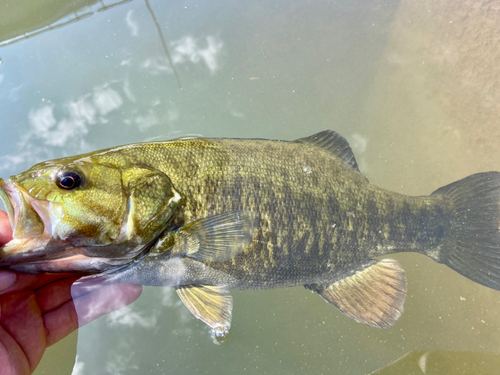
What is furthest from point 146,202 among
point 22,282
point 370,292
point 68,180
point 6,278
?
point 370,292

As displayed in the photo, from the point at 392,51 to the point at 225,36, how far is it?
5.60ft

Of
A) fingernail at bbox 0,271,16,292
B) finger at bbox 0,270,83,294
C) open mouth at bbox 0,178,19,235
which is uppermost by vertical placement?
open mouth at bbox 0,178,19,235

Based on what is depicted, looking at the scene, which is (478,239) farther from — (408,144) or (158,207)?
(158,207)

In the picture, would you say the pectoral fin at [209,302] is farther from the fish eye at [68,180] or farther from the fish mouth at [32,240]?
the fish eye at [68,180]

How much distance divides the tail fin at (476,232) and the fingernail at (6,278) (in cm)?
229

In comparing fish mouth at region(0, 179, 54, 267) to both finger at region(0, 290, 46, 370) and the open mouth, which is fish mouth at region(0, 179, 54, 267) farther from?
finger at region(0, 290, 46, 370)

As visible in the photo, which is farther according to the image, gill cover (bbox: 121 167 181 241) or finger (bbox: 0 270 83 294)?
finger (bbox: 0 270 83 294)

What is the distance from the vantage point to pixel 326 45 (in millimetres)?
2969

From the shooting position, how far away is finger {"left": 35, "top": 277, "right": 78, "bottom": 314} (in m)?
1.59

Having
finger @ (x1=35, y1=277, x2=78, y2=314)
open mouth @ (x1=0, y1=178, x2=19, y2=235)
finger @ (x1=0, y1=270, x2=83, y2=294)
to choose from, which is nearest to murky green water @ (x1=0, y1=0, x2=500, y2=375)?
finger @ (x1=35, y1=277, x2=78, y2=314)

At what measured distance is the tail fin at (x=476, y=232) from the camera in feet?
6.09

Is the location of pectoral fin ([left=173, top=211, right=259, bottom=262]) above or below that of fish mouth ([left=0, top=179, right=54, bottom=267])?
below

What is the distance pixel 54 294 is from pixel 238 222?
1.16m

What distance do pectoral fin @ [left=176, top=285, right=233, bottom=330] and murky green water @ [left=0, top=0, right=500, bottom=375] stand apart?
45.9 inches
